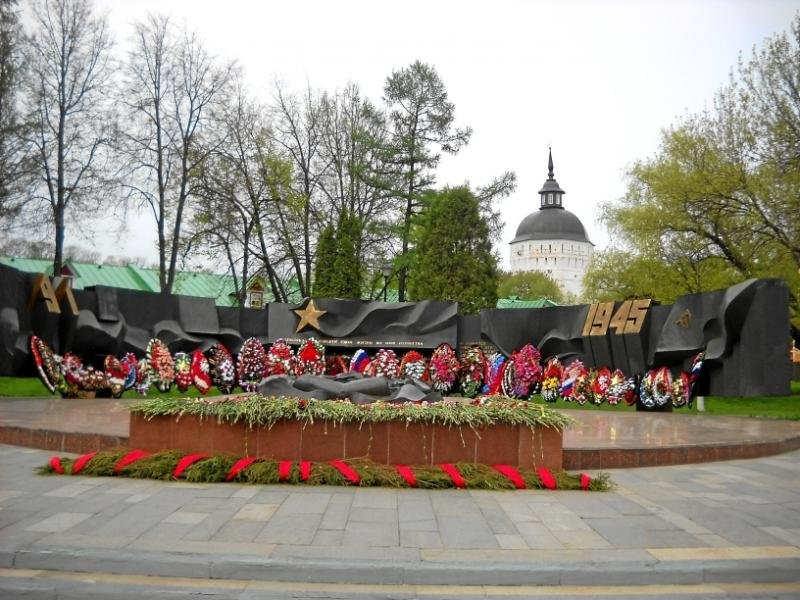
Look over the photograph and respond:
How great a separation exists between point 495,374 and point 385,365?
2.94m

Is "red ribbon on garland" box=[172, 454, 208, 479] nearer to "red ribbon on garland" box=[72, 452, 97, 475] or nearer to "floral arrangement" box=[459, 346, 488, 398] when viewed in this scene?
"red ribbon on garland" box=[72, 452, 97, 475]

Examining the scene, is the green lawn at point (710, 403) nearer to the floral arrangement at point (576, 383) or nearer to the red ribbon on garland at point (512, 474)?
the floral arrangement at point (576, 383)

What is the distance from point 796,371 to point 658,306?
2885 cm

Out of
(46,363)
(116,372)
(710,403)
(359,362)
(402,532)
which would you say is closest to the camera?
(402,532)

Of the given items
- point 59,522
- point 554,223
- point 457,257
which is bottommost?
point 59,522

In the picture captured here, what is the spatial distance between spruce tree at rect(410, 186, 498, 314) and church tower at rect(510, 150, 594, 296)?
78903mm

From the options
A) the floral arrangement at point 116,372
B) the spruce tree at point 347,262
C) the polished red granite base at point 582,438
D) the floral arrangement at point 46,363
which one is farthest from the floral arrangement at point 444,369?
the floral arrangement at point 46,363

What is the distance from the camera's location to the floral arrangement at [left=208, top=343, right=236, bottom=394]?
1803 cm

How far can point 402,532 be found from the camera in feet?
17.7

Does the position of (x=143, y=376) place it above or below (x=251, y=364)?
below

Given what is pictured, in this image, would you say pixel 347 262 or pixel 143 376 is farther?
pixel 347 262

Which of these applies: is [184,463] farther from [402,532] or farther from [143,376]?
[143,376]

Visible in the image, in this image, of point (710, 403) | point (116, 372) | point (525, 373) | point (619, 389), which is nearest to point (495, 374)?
point (525, 373)

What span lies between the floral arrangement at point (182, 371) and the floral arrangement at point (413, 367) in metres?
5.48
